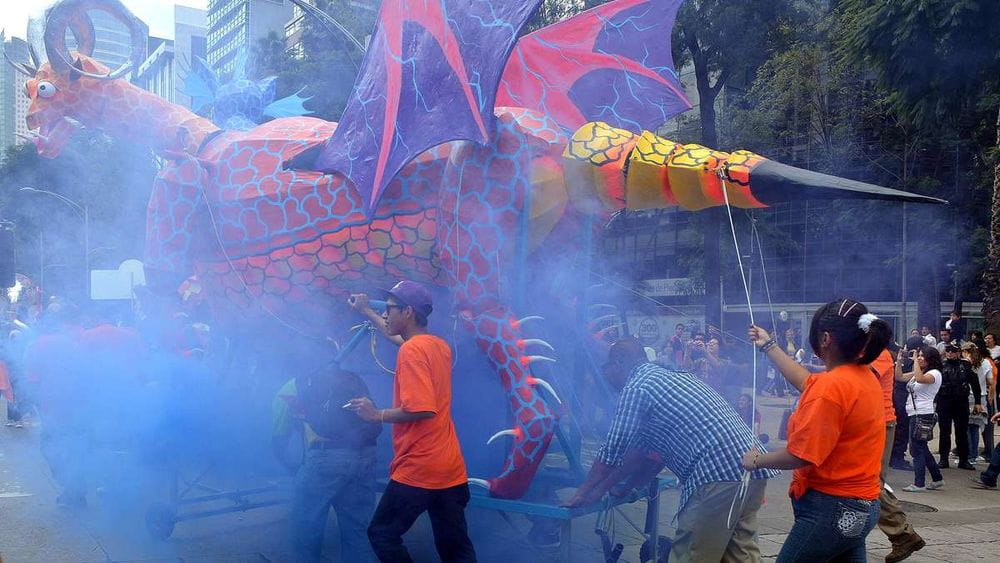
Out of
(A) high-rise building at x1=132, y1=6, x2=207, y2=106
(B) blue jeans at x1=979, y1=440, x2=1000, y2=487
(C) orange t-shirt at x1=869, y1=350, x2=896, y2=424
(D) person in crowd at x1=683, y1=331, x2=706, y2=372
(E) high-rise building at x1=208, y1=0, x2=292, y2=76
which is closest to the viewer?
(C) orange t-shirt at x1=869, y1=350, x2=896, y2=424

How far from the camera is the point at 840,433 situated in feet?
9.94

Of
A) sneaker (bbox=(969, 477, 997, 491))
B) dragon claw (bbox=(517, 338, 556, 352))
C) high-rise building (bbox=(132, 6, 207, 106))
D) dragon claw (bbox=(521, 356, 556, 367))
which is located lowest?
sneaker (bbox=(969, 477, 997, 491))

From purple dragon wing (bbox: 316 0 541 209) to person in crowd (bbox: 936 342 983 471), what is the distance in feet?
22.6

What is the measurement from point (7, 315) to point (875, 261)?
1957 cm

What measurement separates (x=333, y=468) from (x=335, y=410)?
0.30 metres

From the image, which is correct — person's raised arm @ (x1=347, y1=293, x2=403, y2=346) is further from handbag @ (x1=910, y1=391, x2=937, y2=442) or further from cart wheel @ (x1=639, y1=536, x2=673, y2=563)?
handbag @ (x1=910, y1=391, x2=937, y2=442)

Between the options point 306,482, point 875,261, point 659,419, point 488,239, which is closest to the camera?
point 659,419

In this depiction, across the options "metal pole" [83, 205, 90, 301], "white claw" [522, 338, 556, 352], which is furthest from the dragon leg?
"metal pole" [83, 205, 90, 301]

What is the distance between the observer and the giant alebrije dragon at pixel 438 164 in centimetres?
451

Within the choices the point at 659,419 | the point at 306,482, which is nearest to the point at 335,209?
the point at 306,482

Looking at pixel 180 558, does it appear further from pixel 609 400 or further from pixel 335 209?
pixel 609 400

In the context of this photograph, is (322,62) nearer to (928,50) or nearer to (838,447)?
(928,50)

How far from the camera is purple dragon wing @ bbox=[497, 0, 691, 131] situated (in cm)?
564

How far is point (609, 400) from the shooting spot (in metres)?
5.67
